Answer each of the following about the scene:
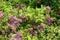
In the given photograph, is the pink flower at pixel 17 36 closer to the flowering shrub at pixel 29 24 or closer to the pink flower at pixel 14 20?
the flowering shrub at pixel 29 24

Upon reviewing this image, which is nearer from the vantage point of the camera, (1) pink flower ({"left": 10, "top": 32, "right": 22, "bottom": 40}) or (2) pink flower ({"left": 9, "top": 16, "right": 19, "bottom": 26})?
(1) pink flower ({"left": 10, "top": 32, "right": 22, "bottom": 40})

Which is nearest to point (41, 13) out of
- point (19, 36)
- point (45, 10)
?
point (45, 10)

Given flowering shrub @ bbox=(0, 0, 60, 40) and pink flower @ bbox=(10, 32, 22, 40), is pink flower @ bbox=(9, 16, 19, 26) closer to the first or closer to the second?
flowering shrub @ bbox=(0, 0, 60, 40)

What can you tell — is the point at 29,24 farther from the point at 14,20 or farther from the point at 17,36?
the point at 17,36

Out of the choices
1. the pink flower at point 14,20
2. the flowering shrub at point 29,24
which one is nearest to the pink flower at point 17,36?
the flowering shrub at point 29,24

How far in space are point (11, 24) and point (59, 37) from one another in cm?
92

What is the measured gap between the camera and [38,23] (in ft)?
14.0

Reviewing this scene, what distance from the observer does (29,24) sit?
14.0ft

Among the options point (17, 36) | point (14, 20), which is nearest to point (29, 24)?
point (14, 20)

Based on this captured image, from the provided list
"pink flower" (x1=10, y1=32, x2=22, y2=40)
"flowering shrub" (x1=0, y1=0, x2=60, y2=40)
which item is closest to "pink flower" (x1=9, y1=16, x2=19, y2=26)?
"flowering shrub" (x1=0, y1=0, x2=60, y2=40)

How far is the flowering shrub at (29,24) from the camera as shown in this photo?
406 centimetres

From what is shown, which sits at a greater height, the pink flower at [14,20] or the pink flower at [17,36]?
the pink flower at [14,20]

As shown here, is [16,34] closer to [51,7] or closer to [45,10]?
[45,10]

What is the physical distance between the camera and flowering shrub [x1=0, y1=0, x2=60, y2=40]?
4.06 metres
